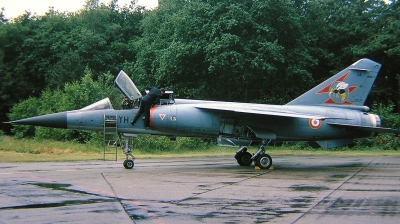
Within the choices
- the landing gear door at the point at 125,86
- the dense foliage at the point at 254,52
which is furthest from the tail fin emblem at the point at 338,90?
the dense foliage at the point at 254,52

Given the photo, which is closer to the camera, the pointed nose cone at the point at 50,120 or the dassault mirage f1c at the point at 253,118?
the pointed nose cone at the point at 50,120

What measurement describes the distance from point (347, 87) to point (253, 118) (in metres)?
3.93

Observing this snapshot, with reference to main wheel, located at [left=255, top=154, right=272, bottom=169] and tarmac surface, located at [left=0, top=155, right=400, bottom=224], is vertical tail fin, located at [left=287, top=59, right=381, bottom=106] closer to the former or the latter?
main wheel, located at [left=255, top=154, right=272, bottom=169]

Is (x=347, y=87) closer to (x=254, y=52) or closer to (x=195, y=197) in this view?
(x=195, y=197)

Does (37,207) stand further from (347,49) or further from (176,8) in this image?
(176,8)

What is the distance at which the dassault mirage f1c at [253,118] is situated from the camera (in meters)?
16.5

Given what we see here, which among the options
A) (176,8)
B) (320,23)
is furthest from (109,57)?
(320,23)

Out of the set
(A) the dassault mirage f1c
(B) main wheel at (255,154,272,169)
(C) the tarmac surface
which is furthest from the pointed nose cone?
(B) main wheel at (255,154,272,169)

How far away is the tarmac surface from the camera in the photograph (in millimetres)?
7760

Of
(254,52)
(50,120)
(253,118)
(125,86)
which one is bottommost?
(50,120)

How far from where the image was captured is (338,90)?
719 inches

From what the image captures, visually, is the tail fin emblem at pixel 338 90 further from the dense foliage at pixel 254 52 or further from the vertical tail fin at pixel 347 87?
the dense foliage at pixel 254 52

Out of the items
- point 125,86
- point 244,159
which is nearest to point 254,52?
point 244,159

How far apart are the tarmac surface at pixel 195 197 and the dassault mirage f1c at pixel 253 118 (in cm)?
206
